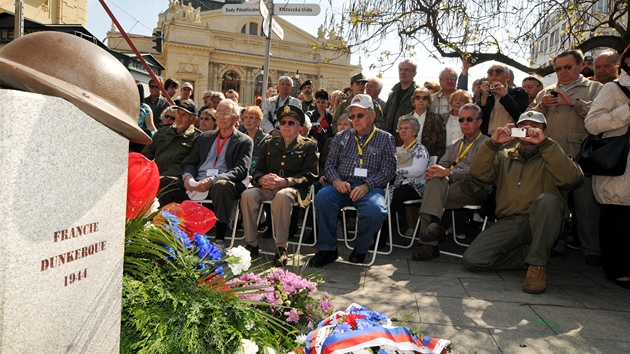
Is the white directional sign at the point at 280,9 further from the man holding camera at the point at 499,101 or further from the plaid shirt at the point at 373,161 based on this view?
the man holding camera at the point at 499,101

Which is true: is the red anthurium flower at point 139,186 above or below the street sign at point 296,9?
below

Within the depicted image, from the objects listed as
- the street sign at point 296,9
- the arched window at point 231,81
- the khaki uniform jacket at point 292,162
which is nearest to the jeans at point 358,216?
Answer: the khaki uniform jacket at point 292,162

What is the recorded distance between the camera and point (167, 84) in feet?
34.8

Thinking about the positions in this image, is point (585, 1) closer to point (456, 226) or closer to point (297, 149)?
point (456, 226)

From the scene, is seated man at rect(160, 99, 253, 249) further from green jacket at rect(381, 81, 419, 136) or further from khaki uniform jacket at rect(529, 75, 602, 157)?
khaki uniform jacket at rect(529, 75, 602, 157)

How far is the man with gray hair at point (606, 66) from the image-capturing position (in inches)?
239

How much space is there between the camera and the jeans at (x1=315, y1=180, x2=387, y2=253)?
528 centimetres

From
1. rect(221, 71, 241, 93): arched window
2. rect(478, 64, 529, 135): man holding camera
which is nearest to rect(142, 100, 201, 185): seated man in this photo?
rect(478, 64, 529, 135): man holding camera

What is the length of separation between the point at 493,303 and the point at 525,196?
145cm

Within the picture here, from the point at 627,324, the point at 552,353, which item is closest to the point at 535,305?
the point at 627,324

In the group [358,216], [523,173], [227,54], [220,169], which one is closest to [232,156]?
[220,169]

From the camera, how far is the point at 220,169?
20.7ft

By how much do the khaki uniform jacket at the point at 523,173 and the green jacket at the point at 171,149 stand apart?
3794 millimetres

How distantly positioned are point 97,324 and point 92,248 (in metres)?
0.30
